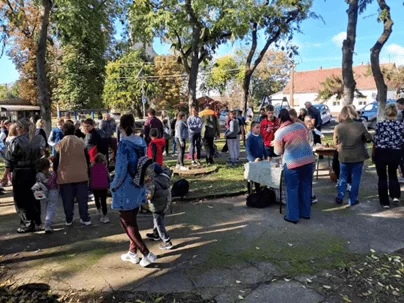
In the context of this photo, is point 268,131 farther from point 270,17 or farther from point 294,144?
point 270,17

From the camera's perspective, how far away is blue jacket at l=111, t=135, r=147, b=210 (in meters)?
3.98

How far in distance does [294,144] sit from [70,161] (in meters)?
3.34

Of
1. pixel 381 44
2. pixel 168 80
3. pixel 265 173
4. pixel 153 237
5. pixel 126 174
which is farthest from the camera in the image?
pixel 168 80

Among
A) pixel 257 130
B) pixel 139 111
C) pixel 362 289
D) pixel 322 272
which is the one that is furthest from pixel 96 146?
pixel 139 111

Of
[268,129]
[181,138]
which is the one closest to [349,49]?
[268,129]

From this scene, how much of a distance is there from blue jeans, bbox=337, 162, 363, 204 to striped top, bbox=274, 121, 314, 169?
1.18 metres

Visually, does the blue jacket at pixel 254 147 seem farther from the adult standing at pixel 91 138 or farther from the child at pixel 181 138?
the child at pixel 181 138

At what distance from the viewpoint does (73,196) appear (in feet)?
18.1

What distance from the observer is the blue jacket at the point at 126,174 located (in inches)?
157

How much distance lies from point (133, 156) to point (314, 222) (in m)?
3.11

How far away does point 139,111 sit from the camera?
47375 millimetres

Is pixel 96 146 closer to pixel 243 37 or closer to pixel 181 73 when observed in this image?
pixel 243 37

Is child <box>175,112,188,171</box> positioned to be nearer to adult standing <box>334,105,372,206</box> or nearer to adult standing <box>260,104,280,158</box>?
adult standing <box>260,104,280,158</box>

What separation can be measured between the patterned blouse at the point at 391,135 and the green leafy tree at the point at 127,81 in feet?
133
